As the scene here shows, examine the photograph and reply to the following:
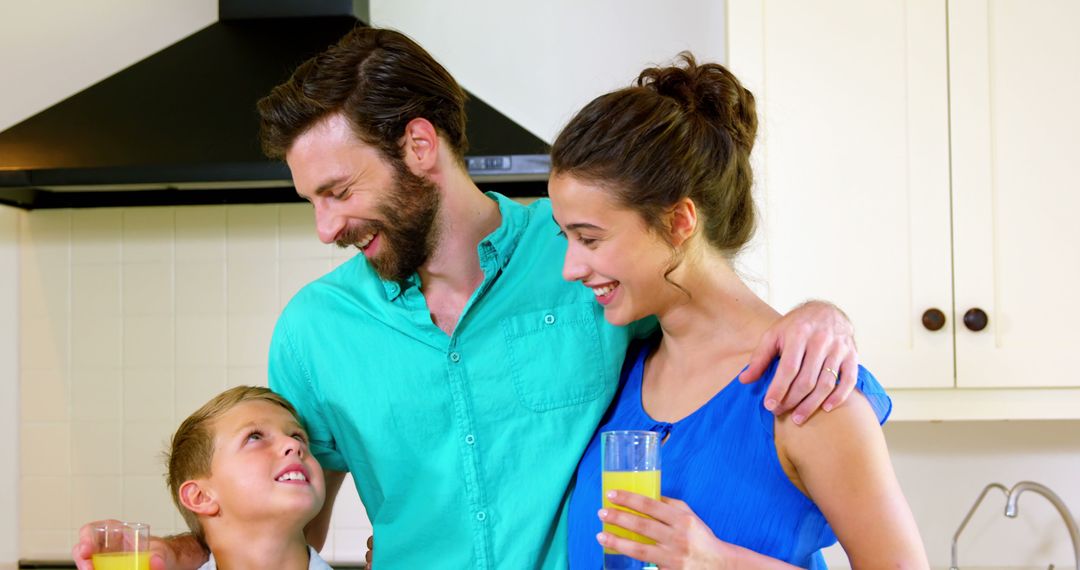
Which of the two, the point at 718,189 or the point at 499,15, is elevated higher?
the point at 499,15

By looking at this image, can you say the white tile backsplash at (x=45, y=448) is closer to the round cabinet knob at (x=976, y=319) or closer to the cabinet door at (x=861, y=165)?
the cabinet door at (x=861, y=165)

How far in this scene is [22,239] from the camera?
10.4 feet

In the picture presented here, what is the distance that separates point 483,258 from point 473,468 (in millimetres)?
316

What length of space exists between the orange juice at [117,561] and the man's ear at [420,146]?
68cm

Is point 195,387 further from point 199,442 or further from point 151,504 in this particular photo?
point 199,442

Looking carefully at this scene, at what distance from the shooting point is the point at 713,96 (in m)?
1.54

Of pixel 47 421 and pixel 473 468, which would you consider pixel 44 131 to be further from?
pixel 473 468

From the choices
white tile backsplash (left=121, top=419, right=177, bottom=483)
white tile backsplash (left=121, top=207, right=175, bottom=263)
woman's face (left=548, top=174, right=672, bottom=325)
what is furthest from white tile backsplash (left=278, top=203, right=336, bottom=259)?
woman's face (left=548, top=174, right=672, bottom=325)

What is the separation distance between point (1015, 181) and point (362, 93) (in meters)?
1.55

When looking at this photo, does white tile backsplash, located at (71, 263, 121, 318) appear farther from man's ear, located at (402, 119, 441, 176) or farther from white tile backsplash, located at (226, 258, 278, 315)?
man's ear, located at (402, 119, 441, 176)

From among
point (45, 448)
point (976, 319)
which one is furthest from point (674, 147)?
point (45, 448)

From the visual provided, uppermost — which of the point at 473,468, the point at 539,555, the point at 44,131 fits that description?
the point at 44,131

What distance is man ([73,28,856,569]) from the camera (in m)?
1.69

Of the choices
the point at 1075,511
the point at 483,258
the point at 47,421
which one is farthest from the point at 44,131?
the point at 1075,511
